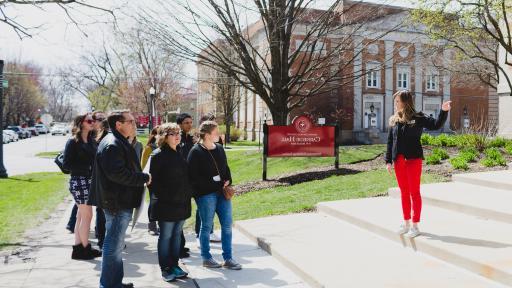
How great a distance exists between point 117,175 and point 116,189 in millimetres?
212

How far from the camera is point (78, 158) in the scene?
6.05m

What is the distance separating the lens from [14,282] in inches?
198

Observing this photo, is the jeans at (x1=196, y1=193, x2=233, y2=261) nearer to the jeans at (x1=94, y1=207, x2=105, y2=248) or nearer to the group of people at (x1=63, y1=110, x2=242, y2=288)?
the group of people at (x1=63, y1=110, x2=242, y2=288)

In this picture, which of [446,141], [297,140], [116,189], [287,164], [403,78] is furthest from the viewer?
[403,78]

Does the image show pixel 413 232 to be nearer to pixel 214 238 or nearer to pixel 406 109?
pixel 406 109

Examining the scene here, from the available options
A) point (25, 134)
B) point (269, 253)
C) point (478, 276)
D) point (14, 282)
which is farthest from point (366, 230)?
point (25, 134)

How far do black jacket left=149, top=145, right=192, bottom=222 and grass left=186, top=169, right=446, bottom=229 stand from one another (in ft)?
9.86

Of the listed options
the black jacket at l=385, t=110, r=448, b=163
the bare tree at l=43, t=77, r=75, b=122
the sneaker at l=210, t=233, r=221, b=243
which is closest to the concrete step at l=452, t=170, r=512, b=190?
the black jacket at l=385, t=110, r=448, b=163

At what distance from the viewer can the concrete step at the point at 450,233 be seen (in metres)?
4.56

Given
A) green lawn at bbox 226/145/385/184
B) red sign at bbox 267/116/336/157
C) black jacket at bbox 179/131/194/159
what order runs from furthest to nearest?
1. green lawn at bbox 226/145/385/184
2. red sign at bbox 267/116/336/157
3. black jacket at bbox 179/131/194/159

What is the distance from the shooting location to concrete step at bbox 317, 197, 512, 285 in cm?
456

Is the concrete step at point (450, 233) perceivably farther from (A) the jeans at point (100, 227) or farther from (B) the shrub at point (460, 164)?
(A) the jeans at point (100, 227)

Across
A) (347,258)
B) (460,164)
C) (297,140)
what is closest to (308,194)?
(297,140)

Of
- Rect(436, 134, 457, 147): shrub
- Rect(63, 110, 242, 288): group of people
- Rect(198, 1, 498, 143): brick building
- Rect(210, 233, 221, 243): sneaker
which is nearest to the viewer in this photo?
Rect(63, 110, 242, 288): group of people
